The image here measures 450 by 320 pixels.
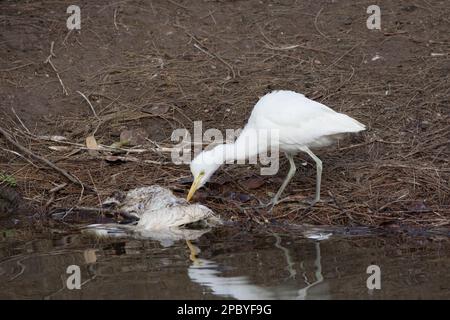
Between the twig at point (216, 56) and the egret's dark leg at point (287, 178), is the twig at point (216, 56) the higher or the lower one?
the higher one

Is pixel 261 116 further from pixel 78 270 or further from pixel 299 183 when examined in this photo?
pixel 78 270

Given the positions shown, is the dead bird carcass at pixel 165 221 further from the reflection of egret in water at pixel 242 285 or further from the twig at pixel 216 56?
the twig at pixel 216 56

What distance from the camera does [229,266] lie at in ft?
21.2

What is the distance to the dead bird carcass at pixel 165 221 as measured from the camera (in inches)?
297

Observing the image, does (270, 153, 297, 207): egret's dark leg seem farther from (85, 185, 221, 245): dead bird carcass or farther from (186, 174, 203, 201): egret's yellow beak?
(186, 174, 203, 201): egret's yellow beak

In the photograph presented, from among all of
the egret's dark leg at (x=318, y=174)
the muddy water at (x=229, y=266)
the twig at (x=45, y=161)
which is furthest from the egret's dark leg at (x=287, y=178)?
the twig at (x=45, y=161)

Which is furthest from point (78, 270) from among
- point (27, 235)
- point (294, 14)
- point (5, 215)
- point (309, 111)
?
point (294, 14)

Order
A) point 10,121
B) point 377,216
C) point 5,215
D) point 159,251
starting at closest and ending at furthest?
point 159,251 → point 377,216 → point 5,215 → point 10,121

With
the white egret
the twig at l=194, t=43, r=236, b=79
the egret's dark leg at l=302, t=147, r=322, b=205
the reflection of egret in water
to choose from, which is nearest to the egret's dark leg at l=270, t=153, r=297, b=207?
the white egret

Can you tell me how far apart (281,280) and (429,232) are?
1858mm

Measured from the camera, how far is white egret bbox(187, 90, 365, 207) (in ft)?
25.3

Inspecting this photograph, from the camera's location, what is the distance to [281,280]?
241 inches
